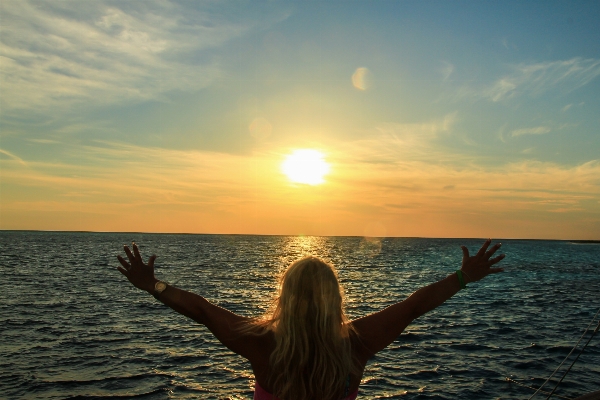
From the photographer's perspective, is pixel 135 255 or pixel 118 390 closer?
pixel 135 255

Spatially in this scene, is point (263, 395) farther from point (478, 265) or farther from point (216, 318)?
point (478, 265)

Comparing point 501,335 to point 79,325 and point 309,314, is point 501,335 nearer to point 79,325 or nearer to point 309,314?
point 79,325

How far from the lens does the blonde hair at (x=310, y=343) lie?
2.85 m

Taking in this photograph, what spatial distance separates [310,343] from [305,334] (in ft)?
0.26

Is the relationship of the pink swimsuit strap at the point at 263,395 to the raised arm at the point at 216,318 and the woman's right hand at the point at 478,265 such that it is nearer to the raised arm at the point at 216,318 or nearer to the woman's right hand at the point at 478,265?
the raised arm at the point at 216,318

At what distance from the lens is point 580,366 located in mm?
16672

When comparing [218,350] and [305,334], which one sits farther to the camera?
[218,350]

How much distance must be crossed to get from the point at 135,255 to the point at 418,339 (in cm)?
1885

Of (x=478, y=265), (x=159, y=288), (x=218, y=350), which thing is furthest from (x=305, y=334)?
(x=218, y=350)

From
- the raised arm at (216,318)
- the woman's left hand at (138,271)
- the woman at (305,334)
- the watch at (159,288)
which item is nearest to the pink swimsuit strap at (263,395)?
the woman at (305,334)

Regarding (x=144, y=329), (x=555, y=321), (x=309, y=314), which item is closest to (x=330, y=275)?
(x=309, y=314)

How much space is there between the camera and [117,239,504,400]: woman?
2.86 meters

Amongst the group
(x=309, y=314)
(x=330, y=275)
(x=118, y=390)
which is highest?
(x=330, y=275)

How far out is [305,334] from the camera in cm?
287
